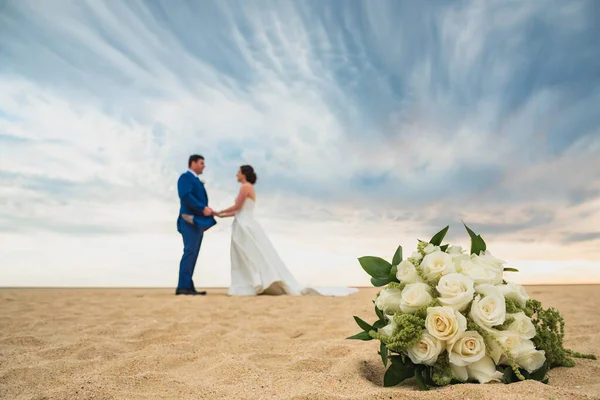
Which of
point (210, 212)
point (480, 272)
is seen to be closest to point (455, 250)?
point (480, 272)

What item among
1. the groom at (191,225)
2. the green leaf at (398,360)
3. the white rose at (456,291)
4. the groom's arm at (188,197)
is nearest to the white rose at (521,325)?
the white rose at (456,291)

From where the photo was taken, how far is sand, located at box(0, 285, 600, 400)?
2301mm

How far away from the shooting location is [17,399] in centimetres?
247

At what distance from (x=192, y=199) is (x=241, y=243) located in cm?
141

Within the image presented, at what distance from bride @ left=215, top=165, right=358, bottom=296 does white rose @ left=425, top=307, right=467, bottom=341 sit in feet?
24.2

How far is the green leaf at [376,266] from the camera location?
242 centimetres

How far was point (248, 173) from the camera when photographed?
10117 mm

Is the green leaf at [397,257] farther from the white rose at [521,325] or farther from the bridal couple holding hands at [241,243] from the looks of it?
the bridal couple holding hands at [241,243]

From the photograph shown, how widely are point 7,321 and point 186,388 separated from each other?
386 cm

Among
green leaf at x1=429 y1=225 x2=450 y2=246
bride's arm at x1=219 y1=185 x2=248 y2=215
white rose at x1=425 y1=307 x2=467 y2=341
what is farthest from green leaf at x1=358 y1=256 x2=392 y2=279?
bride's arm at x1=219 y1=185 x2=248 y2=215

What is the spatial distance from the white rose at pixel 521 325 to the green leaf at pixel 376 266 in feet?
2.01

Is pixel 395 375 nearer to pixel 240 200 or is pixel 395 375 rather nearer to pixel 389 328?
pixel 389 328

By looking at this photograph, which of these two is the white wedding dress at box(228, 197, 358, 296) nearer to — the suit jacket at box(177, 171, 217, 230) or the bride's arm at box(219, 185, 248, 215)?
the bride's arm at box(219, 185, 248, 215)

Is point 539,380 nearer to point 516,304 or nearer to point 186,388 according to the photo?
point 516,304
